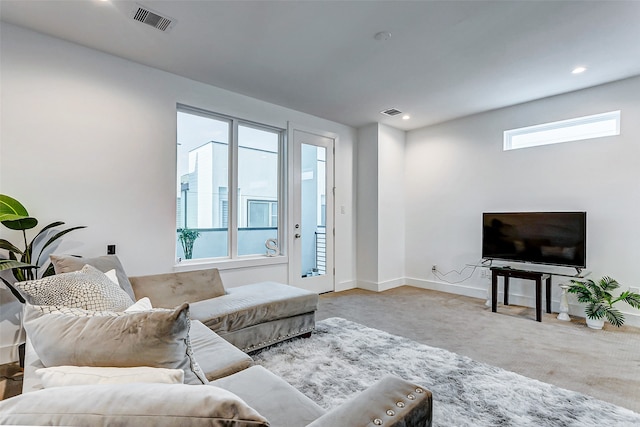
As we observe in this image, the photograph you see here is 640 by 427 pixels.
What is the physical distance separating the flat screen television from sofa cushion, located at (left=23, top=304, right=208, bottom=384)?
4.13 metres

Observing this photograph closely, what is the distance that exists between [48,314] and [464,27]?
307cm

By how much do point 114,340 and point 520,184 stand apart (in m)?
4.69

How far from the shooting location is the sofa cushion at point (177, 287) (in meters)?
2.50

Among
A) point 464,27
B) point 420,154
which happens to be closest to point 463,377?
point 464,27

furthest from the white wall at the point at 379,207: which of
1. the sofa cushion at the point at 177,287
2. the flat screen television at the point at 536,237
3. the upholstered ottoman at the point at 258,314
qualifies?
the sofa cushion at the point at 177,287

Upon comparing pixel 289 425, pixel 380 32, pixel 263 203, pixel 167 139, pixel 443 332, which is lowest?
pixel 443 332

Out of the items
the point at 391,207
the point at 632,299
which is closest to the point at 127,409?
the point at 632,299

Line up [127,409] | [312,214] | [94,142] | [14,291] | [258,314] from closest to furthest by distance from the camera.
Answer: [127,409]
[14,291]
[258,314]
[94,142]
[312,214]

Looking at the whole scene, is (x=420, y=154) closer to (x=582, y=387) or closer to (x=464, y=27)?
(x=464, y=27)

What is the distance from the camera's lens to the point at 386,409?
2.91ft

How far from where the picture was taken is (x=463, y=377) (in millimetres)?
2186

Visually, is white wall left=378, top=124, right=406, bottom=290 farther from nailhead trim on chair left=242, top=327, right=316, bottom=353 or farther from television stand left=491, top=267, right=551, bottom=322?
nailhead trim on chair left=242, top=327, right=316, bottom=353

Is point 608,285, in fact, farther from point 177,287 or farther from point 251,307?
point 177,287

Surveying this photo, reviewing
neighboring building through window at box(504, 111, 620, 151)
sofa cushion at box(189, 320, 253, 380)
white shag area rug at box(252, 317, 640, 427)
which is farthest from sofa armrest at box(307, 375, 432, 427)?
neighboring building through window at box(504, 111, 620, 151)
